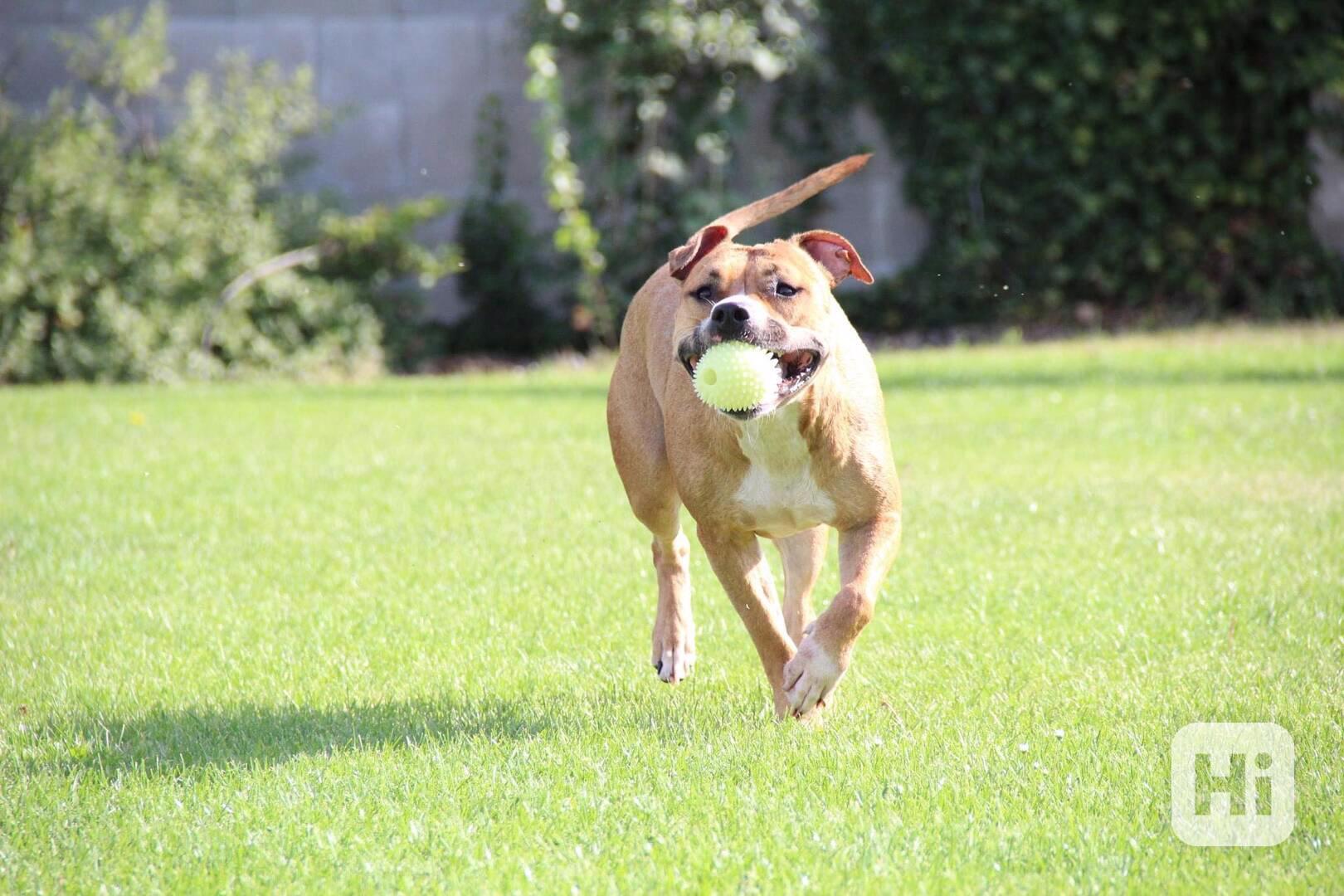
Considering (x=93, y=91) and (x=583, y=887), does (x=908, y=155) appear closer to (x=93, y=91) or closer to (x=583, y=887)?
(x=93, y=91)

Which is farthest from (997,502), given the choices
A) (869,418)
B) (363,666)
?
(363,666)

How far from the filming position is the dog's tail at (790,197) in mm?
5074

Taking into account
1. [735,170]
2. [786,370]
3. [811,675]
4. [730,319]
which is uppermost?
[735,170]

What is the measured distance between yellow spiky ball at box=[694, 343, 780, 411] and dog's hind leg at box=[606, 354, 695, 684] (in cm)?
105

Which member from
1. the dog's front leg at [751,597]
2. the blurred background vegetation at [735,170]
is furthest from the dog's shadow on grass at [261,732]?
the blurred background vegetation at [735,170]

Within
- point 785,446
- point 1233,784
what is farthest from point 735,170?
point 1233,784

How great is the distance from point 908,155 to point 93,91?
7102 millimetres

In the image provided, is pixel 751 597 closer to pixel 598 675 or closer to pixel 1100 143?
pixel 598 675

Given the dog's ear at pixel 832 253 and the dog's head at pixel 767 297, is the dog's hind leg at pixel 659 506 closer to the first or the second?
the dog's head at pixel 767 297

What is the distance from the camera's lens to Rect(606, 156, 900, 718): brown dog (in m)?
4.29

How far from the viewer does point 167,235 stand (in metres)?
12.6

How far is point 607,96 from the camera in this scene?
14.0 metres

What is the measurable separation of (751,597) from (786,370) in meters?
0.68

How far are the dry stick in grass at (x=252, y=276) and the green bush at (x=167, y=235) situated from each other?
38 millimetres
